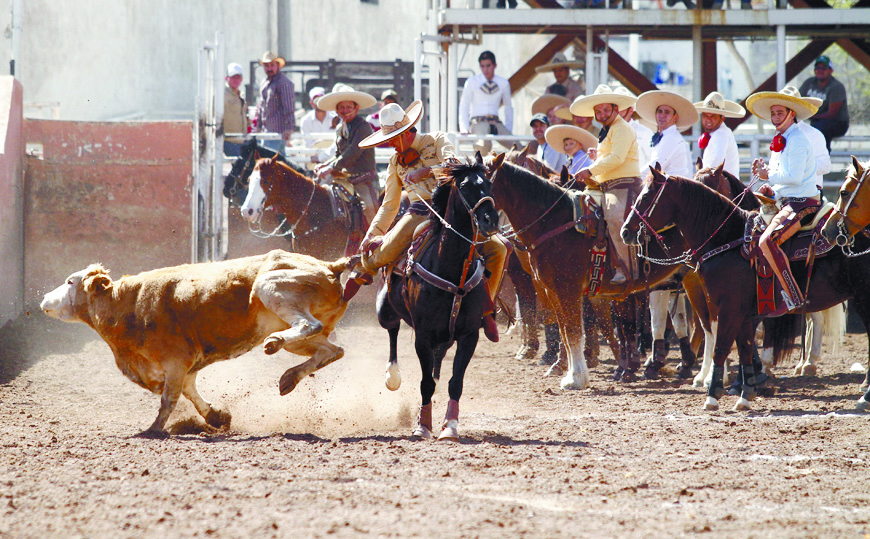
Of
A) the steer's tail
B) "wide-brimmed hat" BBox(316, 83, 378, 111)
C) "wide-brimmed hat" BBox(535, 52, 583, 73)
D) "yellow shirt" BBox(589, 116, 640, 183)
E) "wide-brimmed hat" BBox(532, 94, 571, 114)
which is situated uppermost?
"wide-brimmed hat" BBox(535, 52, 583, 73)

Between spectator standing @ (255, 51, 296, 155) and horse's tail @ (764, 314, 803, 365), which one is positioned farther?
spectator standing @ (255, 51, 296, 155)

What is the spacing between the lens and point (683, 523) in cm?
485

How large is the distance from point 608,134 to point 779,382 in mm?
3096

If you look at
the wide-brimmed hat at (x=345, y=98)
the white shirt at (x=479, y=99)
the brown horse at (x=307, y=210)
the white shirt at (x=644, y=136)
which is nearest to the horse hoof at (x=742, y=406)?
the white shirt at (x=644, y=136)

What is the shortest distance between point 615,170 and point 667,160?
1.03 m

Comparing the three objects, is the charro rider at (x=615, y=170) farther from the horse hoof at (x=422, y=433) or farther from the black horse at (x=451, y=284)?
the horse hoof at (x=422, y=433)

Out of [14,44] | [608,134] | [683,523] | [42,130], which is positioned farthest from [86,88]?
[683,523]

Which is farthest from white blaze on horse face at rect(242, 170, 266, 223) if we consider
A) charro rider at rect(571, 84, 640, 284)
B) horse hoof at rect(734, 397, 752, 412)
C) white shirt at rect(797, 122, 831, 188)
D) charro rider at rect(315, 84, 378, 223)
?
white shirt at rect(797, 122, 831, 188)

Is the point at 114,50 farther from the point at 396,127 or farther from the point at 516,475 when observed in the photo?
the point at 516,475

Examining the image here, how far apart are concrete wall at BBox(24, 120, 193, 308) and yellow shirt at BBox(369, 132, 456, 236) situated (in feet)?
22.1

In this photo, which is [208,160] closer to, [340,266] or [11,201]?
[11,201]

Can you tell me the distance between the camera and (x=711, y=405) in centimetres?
839

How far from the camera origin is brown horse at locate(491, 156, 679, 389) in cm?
958

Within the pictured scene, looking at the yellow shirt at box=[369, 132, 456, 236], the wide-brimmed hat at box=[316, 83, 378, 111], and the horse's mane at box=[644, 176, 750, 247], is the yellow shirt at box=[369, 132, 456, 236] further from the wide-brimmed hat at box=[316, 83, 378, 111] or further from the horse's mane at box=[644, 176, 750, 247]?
the wide-brimmed hat at box=[316, 83, 378, 111]
